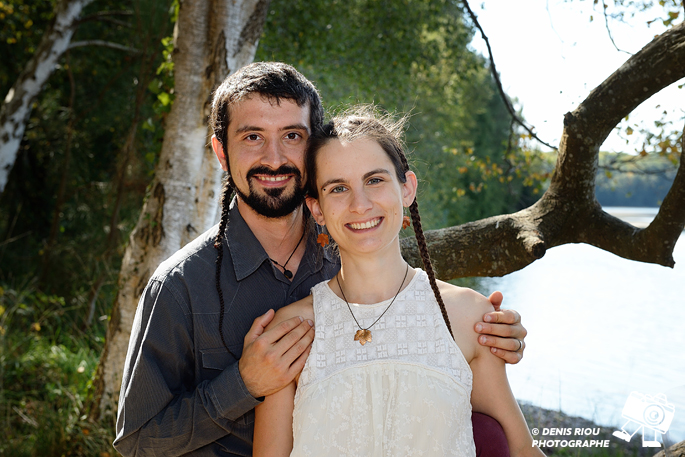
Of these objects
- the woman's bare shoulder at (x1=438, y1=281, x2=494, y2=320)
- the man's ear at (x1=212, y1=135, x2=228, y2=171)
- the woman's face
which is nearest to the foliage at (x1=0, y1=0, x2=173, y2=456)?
the man's ear at (x1=212, y1=135, x2=228, y2=171)

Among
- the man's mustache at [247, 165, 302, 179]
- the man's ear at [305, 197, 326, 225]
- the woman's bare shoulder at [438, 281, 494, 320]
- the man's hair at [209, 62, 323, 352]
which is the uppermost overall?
the man's hair at [209, 62, 323, 352]

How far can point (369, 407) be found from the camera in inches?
64.5

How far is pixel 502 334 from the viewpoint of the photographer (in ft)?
5.54

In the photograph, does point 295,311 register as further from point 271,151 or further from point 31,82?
point 31,82

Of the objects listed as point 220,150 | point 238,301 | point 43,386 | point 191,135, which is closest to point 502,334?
point 238,301

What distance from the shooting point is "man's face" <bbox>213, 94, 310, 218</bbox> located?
6.60 feet

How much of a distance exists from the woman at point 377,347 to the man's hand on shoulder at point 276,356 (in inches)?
1.4

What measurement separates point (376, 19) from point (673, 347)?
5.72 meters

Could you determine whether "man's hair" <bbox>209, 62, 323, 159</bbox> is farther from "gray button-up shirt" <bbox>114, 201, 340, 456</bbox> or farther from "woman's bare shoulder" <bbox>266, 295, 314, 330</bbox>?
"woman's bare shoulder" <bbox>266, 295, 314, 330</bbox>

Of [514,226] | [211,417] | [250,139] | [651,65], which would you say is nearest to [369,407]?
[211,417]

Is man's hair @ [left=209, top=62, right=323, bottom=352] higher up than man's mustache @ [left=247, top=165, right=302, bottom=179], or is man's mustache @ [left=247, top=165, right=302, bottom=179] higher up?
man's hair @ [left=209, top=62, right=323, bottom=352]

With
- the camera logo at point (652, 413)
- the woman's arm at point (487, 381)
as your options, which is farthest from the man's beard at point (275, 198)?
the camera logo at point (652, 413)

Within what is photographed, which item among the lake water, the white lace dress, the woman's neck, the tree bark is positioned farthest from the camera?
the lake water

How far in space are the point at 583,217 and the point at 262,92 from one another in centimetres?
162
